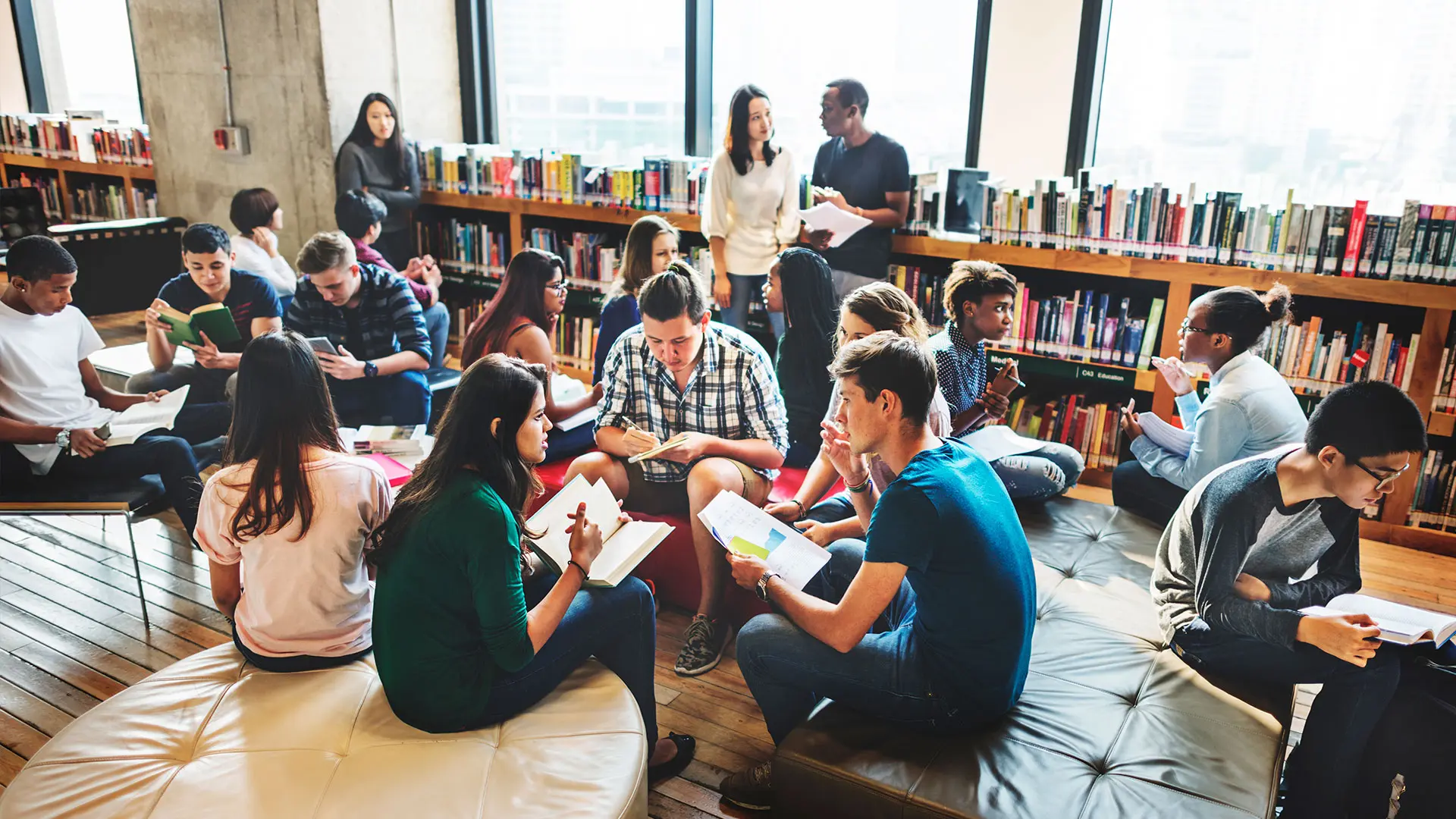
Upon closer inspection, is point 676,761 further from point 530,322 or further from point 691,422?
point 530,322

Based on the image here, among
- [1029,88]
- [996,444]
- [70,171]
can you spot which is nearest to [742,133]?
[1029,88]

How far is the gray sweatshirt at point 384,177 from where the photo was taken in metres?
5.63

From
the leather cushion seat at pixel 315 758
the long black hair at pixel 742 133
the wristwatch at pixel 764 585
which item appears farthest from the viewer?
the long black hair at pixel 742 133

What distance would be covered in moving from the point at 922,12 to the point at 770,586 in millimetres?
3765

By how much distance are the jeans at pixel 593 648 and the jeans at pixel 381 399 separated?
200 centimetres

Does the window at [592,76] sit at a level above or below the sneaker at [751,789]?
above

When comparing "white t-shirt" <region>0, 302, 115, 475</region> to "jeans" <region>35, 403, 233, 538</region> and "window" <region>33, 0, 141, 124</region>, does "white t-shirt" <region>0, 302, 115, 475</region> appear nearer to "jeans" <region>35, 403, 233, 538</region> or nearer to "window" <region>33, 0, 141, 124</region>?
"jeans" <region>35, 403, 233, 538</region>

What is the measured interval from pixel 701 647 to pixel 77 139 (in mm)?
7764

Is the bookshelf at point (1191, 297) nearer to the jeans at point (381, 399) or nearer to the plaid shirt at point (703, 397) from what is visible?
the plaid shirt at point (703, 397)

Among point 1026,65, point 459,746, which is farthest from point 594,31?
point 459,746

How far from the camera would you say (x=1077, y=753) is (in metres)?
1.93

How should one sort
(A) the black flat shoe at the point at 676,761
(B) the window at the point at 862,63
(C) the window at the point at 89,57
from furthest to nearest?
1. (C) the window at the point at 89,57
2. (B) the window at the point at 862,63
3. (A) the black flat shoe at the point at 676,761

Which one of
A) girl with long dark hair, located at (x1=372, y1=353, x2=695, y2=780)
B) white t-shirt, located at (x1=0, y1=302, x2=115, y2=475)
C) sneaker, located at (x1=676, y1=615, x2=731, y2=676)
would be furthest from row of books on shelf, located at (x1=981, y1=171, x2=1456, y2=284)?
white t-shirt, located at (x1=0, y1=302, x2=115, y2=475)

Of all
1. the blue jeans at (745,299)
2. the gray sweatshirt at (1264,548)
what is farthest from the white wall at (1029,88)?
the gray sweatshirt at (1264,548)
